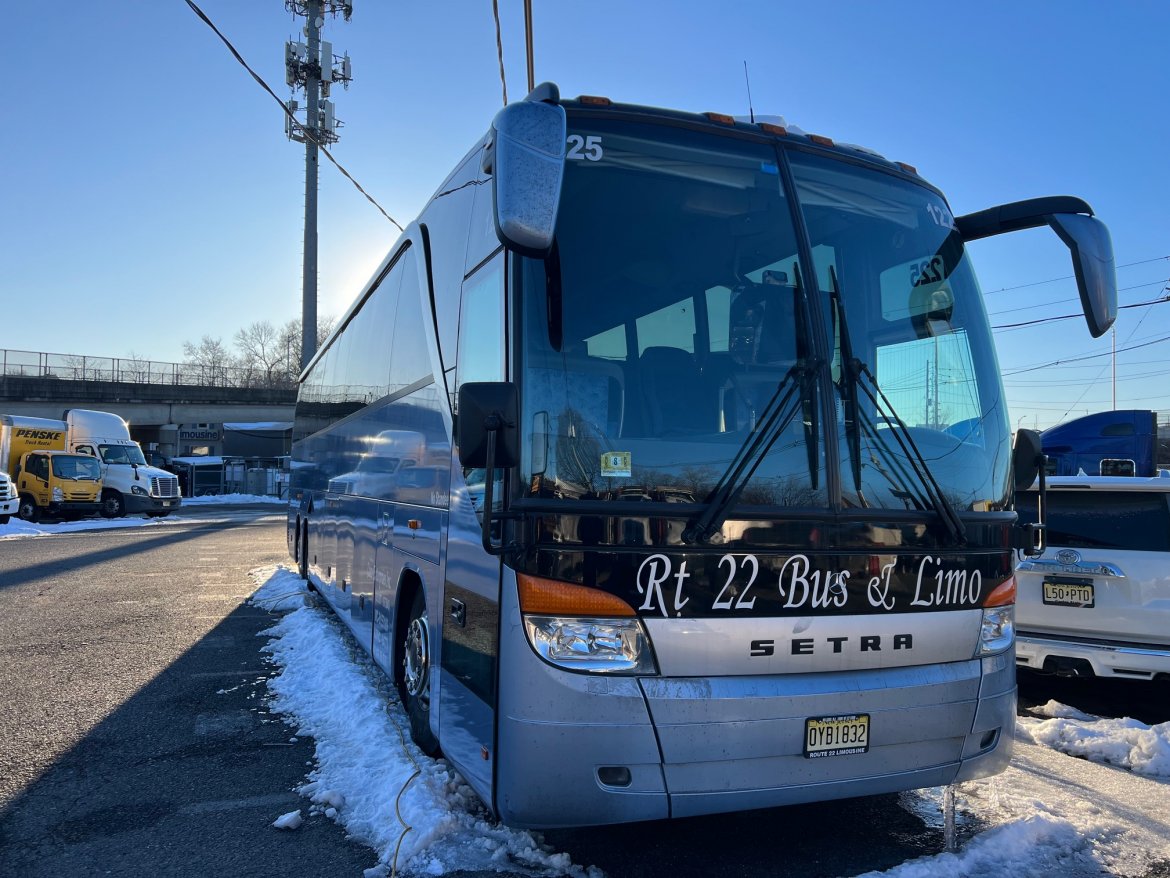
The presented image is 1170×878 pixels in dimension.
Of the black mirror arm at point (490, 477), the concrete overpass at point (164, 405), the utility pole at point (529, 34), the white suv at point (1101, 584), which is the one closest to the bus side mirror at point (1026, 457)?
the white suv at point (1101, 584)

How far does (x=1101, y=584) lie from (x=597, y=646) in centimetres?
460

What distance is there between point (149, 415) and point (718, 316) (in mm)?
57012

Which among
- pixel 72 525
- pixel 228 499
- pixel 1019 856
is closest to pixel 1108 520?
pixel 1019 856

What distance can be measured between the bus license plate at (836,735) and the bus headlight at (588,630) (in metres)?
0.71

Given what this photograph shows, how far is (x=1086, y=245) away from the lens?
4.06 m

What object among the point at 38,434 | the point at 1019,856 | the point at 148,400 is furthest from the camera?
→ the point at 148,400

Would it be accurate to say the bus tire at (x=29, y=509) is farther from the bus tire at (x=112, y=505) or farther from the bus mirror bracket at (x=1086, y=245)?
the bus mirror bracket at (x=1086, y=245)

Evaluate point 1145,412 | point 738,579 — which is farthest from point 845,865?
point 1145,412

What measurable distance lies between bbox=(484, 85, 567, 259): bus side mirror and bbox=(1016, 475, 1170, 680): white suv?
4.53 m

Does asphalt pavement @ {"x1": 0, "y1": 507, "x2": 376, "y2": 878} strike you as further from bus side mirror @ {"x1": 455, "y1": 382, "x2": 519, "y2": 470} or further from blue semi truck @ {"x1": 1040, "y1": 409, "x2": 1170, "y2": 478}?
blue semi truck @ {"x1": 1040, "y1": 409, "x2": 1170, "y2": 478}

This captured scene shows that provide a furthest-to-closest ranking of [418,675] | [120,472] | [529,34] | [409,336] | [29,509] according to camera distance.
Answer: [120,472] → [29,509] → [529,34] → [409,336] → [418,675]

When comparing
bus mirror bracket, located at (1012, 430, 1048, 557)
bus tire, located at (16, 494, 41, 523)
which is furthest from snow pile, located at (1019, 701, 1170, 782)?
bus tire, located at (16, 494, 41, 523)

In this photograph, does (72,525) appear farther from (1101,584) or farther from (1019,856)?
(1019,856)

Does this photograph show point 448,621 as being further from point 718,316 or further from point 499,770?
point 718,316
